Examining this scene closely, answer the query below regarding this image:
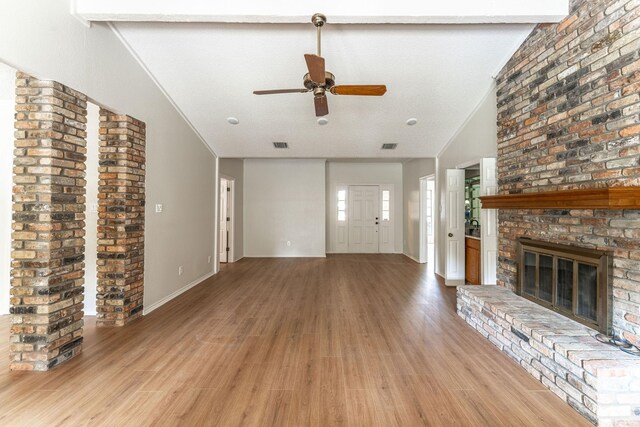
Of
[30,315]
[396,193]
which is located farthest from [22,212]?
[396,193]

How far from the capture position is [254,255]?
7.62 meters

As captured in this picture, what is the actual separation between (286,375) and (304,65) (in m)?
3.18

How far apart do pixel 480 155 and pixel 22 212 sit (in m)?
4.96

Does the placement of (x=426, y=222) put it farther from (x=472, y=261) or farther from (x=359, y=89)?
(x=359, y=89)

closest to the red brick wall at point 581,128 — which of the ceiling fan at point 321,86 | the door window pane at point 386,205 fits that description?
the ceiling fan at point 321,86

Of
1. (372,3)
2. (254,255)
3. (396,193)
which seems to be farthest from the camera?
(396,193)

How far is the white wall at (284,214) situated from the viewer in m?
7.62

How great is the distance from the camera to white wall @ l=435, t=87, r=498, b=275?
382 centimetres

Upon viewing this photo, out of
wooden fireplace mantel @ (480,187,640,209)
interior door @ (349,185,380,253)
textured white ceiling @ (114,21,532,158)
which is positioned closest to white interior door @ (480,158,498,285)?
wooden fireplace mantel @ (480,187,640,209)

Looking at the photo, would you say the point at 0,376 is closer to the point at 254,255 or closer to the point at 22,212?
the point at 22,212

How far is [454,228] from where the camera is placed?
488cm

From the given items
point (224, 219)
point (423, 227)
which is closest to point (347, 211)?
point (423, 227)

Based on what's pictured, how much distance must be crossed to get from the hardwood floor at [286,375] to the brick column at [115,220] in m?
0.30

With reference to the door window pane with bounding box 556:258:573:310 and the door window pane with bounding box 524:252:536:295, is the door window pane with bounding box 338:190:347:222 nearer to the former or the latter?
the door window pane with bounding box 524:252:536:295
